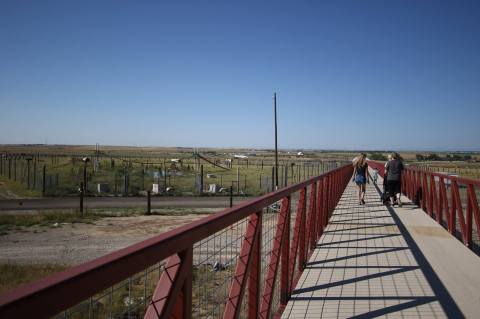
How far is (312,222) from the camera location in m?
7.16

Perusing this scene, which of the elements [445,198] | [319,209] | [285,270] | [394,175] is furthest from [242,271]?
[394,175]

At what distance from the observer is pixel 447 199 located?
32.2ft

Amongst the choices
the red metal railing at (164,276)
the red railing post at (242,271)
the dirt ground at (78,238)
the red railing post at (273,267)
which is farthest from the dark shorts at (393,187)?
the red railing post at (242,271)

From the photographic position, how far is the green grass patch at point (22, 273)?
9.69 metres

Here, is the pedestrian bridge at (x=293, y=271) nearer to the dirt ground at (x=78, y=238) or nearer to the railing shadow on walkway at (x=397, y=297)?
the railing shadow on walkway at (x=397, y=297)

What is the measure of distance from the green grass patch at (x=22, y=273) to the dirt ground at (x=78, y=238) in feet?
2.99

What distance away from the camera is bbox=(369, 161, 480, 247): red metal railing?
7.71 metres

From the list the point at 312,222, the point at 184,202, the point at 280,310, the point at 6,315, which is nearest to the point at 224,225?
the point at 6,315

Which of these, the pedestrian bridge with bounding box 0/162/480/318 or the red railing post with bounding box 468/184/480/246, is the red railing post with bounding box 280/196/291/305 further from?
the red railing post with bounding box 468/184/480/246

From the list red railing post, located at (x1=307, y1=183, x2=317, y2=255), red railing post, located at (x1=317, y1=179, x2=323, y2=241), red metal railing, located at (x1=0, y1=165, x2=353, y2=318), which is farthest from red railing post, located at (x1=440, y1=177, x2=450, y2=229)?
red metal railing, located at (x1=0, y1=165, x2=353, y2=318)

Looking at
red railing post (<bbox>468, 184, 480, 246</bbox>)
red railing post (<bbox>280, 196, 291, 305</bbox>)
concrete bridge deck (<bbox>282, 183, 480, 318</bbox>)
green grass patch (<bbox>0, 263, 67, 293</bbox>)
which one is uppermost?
red railing post (<bbox>468, 184, 480, 246</bbox>)

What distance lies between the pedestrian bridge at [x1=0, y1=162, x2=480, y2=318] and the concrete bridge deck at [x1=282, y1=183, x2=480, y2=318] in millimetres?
12

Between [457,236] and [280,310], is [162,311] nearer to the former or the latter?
[280,310]

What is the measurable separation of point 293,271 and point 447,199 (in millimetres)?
6061
